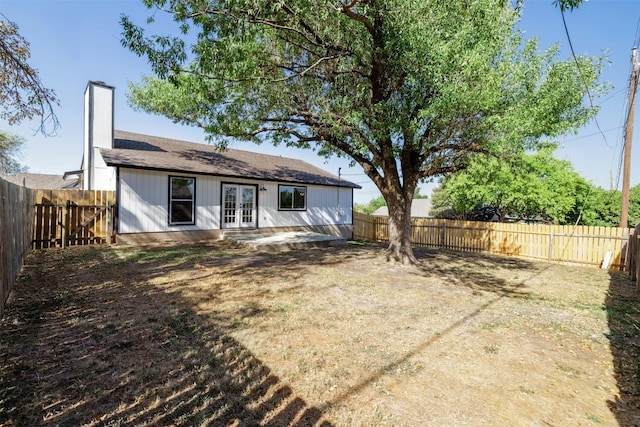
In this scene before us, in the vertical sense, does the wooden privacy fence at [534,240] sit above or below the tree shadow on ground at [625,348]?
above

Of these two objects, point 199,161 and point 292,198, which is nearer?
point 199,161

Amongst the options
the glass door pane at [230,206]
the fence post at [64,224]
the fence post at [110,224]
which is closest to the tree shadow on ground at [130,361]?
the fence post at [64,224]

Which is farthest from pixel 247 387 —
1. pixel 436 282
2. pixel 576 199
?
pixel 576 199

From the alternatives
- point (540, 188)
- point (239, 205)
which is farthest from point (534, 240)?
point (239, 205)

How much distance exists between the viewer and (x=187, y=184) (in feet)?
42.9

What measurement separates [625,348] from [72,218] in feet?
47.2

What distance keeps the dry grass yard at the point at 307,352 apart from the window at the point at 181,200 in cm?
556

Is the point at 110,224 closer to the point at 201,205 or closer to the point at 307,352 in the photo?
the point at 201,205

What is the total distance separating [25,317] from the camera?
4.37m

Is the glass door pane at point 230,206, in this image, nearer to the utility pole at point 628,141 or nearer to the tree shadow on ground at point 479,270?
the tree shadow on ground at point 479,270

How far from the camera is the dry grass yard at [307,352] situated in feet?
8.70

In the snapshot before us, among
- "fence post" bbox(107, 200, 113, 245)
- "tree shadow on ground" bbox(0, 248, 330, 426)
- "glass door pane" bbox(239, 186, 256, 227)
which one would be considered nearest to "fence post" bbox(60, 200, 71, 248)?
"fence post" bbox(107, 200, 113, 245)

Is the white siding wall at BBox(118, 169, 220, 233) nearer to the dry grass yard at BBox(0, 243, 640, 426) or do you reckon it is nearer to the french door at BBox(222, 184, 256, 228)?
the french door at BBox(222, 184, 256, 228)

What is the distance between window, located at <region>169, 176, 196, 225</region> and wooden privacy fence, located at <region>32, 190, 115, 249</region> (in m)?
2.01
